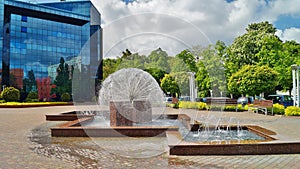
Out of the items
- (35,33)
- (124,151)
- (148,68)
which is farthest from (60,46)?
(124,151)

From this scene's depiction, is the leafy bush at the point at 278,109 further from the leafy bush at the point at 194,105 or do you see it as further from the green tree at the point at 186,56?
the leafy bush at the point at 194,105

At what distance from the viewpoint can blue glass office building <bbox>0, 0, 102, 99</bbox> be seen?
50.2 metres

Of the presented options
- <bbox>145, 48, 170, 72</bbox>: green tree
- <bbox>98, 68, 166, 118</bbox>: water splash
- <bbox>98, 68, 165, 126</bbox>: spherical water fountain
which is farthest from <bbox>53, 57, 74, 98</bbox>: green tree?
<bbox>98, 68, 166, 118</bbox>: water splash

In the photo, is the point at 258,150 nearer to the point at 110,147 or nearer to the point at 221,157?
the point at 221,157

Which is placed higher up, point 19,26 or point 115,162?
point 19,26

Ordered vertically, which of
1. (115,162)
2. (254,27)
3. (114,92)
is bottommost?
(115,162)

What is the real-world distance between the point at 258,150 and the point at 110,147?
409 centimetres

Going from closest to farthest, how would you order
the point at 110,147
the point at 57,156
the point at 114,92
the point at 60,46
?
the point at 57,156, the point at 110,147, the point at 114,92, the point at 60,46

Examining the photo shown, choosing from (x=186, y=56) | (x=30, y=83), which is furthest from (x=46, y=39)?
(x=186, y=56)

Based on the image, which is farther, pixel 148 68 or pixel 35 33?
pixel 35 33

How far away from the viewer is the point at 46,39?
55.5 m

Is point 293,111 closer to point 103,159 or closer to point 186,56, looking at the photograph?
point 186,56

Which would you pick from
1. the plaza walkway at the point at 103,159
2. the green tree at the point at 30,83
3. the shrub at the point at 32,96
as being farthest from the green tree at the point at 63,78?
the plaza walkway at the point at 103,159

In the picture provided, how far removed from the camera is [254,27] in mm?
45719
